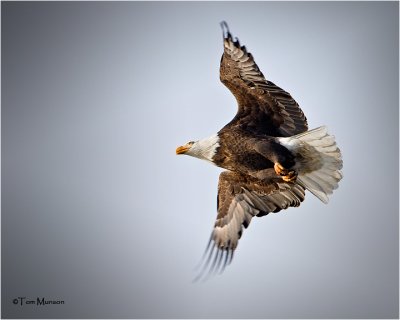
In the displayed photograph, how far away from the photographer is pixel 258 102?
878cm

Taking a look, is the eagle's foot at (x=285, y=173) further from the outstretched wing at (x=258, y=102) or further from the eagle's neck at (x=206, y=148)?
the eagle's neck at (x=206, y=148)

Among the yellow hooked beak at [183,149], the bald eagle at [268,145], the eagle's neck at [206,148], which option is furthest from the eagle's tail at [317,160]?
the yellow hooked beak at [183,149]

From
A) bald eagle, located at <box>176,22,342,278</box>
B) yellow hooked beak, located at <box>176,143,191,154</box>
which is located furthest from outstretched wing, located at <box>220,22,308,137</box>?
yellow hooked beak, located at <box>176,143,191,154</box>

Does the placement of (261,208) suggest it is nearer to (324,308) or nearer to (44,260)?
(324,308)

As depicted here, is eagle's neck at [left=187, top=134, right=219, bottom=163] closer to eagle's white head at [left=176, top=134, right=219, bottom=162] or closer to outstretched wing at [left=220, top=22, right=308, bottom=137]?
eagle's white head at [left=176, top=134, right=219, bottom=162]

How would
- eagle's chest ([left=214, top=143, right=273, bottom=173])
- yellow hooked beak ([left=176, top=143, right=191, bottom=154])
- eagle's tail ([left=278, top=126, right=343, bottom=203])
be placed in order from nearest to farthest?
eagle's tail ([left=278, top=126, right=343, bottom=203]) < eagle's chest ([left=214, top=143, right=273, bottom=173]) < yellow hooked beak ([left=176, top=143, right=191, bottom=154])

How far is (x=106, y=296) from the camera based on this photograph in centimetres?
3331

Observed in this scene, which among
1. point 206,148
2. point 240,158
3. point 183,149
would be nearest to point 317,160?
point 240,158

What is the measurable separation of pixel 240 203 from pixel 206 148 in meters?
1.02

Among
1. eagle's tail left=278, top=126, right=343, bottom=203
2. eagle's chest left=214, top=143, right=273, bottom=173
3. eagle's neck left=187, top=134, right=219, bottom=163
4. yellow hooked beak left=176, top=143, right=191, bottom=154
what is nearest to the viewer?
eagle's tail left=278, top=126, right=343, bottom=203

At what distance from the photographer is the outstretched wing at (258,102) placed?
8705mm

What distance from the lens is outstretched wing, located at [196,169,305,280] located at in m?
9.20

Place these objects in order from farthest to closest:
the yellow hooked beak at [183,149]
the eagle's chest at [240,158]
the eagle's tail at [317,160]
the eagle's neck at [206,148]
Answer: the yellow hooked beak at [183,149], the eagle's neck at [206,148], the eagle's chest at [240,158], the eagle's tail at [317,160]

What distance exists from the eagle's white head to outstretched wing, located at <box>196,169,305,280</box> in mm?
623
